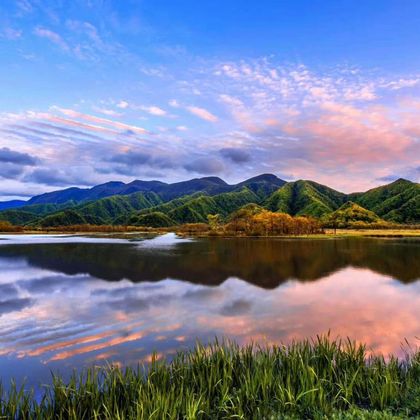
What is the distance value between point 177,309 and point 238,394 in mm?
12795

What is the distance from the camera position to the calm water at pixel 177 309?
13461 millimetres

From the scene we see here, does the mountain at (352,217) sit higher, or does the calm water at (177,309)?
the mountain at (352,217)

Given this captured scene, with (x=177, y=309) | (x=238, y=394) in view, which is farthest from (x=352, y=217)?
(x=238, y=394)

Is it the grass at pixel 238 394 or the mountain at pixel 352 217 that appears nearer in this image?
the grass at pixel 238 394

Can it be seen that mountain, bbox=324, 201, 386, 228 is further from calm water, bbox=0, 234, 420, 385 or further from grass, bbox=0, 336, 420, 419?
grass, bbox=0, 336, 420, 419

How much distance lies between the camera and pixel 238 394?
7.62 meters

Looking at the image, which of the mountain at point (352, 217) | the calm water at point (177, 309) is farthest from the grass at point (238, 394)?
the mountain at point (352, 217)

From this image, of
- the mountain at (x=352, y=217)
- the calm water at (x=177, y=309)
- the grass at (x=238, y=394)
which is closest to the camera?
the grass at (x=238, y=394)

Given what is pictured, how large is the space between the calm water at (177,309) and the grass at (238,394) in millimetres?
2435

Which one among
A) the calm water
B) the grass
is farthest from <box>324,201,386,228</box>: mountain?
the grass

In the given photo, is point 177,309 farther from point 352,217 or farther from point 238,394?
point 352,217

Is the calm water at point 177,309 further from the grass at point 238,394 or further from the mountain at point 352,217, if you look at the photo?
the mountain at point 352,217

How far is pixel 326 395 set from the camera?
26.5 feet

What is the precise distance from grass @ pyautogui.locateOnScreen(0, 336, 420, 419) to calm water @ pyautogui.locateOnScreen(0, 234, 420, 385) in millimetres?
2435
